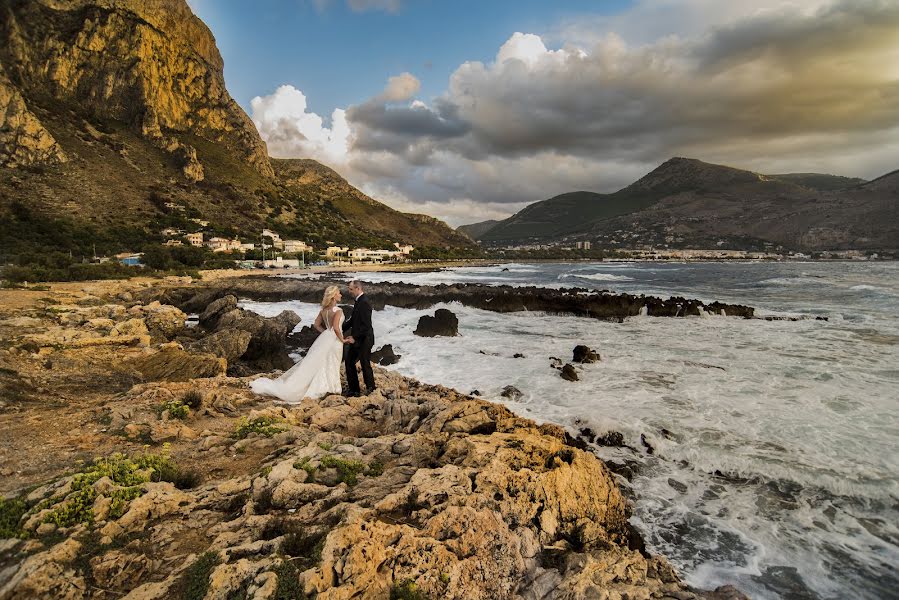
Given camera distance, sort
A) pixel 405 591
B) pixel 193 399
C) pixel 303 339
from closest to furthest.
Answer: pixel 405 591 < pixel 193 399 < pixel 303 339

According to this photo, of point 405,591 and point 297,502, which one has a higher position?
point 297,502

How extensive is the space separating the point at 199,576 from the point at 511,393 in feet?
32.2

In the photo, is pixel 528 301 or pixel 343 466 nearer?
pixel 343 466

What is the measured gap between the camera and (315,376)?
895cm

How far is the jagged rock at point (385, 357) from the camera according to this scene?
1656 centimetres

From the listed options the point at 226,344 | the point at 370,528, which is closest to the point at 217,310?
the point at 226,344

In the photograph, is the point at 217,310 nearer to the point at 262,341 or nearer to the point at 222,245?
the point at 262,341

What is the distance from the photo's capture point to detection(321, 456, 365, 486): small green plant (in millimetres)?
5373

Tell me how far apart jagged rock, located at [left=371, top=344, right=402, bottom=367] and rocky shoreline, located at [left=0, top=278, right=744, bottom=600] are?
25.8 feet

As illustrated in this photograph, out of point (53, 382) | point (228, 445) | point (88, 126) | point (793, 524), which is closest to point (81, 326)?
point (53, 382)

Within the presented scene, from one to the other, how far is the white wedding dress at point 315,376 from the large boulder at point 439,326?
12671 millimetres

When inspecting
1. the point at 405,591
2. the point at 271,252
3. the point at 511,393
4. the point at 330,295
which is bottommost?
the point at 511,393

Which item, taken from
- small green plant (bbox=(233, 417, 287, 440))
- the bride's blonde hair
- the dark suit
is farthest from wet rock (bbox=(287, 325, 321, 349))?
small green plant (bbox=(233, 417, 287, 440))

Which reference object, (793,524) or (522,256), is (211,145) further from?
(793,524)
